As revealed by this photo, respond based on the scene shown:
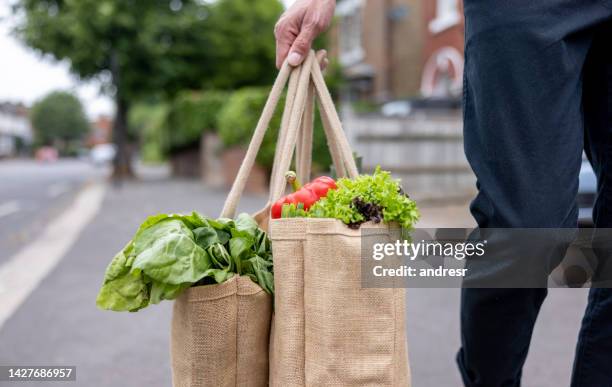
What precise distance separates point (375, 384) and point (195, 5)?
18131mm

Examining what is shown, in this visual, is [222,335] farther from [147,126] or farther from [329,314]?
[147,126]

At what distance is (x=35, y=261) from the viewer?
5.14 m

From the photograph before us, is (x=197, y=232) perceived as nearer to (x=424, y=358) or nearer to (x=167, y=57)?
(x=424, y=358)

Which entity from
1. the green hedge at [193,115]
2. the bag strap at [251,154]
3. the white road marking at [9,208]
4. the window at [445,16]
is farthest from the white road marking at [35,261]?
the window at [445,16]

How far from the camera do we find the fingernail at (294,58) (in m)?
1.68

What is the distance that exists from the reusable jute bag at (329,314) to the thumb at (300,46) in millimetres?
521

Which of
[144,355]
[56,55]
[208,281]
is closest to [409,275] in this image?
[208,281]

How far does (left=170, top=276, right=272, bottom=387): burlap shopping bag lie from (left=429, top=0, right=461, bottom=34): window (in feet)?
51.6

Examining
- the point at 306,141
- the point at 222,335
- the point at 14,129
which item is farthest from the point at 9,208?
the point at 14,129

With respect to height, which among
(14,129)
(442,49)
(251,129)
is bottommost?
(251,129)

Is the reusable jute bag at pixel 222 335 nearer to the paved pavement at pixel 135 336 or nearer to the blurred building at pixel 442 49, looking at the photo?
the paved pavement at pixel 135 336

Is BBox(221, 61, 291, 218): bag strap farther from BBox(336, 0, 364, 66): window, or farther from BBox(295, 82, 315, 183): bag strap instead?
BBox(336, 0, 364, 66): window

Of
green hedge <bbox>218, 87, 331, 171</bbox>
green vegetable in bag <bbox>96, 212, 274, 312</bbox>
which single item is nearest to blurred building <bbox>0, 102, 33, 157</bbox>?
green hedge <bbox>218, 87, 331, 171</bbox>

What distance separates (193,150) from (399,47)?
7.92 metres
